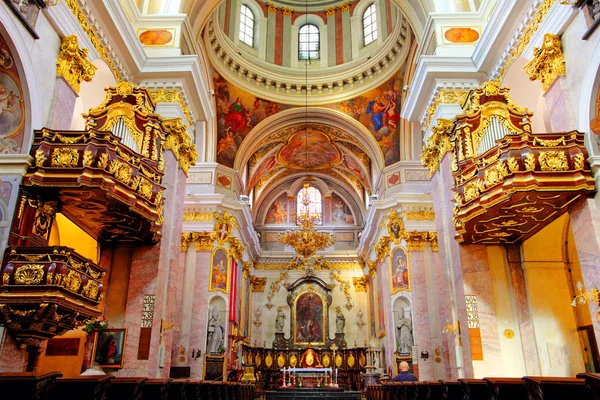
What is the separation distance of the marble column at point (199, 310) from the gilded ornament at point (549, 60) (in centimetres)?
1157

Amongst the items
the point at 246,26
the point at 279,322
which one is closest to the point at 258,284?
the point at 279,322

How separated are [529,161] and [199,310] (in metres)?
11.6

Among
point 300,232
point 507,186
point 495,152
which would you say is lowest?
point 507,186

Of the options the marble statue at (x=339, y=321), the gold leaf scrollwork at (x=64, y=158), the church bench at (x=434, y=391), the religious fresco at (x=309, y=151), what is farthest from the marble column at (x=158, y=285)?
the marble statue at (x=339, y=321)

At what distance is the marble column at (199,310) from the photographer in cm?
1521

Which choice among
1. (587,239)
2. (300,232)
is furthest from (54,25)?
(300,232)

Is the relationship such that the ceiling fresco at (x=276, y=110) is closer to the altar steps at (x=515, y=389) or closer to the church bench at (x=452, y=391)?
the altar steps at (x=515, y=389)

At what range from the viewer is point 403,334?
16.3 metres

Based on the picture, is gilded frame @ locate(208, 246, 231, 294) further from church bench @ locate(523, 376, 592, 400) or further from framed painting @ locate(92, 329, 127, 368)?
church bench @ locate(523, 376, 592, 400)

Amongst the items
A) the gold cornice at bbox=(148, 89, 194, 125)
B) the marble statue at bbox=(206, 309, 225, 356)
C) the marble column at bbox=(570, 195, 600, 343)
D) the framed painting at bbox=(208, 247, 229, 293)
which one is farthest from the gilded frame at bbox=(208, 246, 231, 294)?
the marble column at bbox=(570, 195, 600, 343)

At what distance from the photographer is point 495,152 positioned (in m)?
7.65

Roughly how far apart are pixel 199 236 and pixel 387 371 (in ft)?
26.2

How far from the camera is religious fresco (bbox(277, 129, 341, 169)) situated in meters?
22.3

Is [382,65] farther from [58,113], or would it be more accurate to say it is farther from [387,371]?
[58,113]
